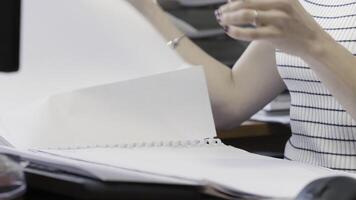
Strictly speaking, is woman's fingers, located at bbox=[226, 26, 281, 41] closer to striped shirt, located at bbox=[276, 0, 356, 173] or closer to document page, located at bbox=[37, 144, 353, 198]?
document page, located at bbox=[37, 144, 353, 198]

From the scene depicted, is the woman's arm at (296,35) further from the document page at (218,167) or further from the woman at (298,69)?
the document page at (218,167)

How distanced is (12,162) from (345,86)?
1.37 ft

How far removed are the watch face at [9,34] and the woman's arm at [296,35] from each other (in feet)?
0.72

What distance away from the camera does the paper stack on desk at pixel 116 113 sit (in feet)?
1.86

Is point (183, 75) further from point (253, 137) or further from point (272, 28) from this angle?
point (253, 137)

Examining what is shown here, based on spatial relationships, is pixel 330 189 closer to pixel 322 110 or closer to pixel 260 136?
pixel 322 110

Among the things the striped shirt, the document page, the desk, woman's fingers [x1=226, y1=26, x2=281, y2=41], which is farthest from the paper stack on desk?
the desk

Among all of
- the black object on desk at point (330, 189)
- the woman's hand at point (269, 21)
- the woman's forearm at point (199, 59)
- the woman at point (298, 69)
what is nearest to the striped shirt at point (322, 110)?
the woman at point (298, 69)

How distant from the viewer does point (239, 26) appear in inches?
25.9

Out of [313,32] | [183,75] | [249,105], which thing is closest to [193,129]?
[183,75]

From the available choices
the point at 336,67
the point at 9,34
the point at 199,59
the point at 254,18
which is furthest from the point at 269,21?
the point at 199,59

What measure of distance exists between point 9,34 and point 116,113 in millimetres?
191

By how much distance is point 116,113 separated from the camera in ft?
2.27

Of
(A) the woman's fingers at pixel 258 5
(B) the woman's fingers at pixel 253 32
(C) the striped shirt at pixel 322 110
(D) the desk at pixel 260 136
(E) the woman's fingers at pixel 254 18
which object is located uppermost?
(A) the woman's fingers at pixel 258 5
